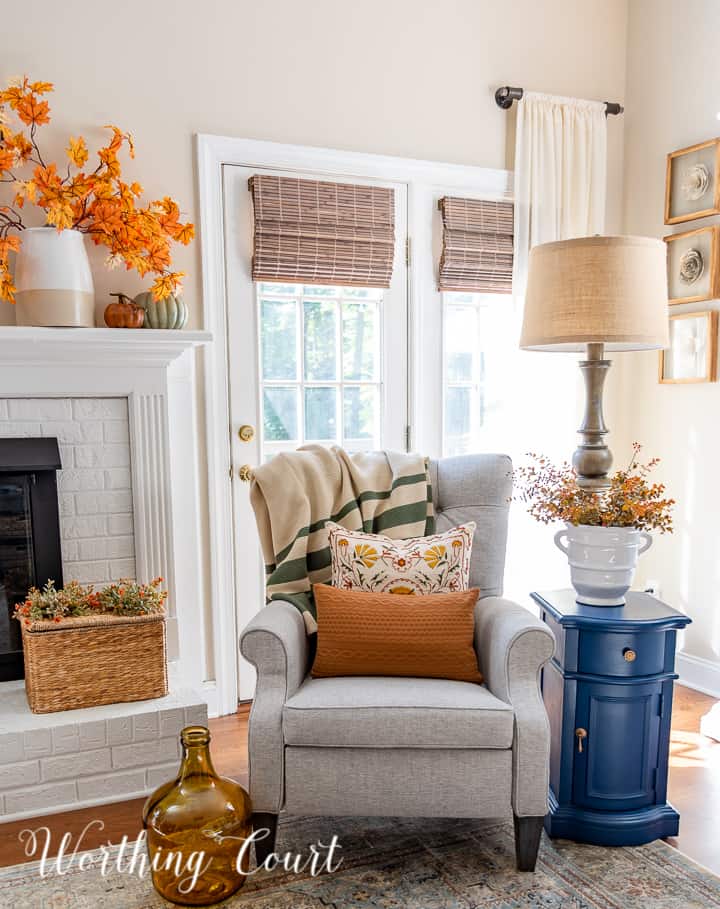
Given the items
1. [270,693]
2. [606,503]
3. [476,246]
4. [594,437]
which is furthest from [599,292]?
[270,693]

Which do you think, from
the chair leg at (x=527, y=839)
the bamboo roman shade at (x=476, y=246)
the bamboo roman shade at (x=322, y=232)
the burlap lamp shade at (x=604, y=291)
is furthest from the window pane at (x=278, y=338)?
the chair leg at (x=527, y=839)

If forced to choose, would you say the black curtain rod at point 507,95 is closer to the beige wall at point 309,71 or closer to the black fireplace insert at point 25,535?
the beige wall at point 309,71

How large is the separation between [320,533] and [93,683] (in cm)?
82

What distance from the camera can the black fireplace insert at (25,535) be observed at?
2561 mm

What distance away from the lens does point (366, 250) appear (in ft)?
10.1

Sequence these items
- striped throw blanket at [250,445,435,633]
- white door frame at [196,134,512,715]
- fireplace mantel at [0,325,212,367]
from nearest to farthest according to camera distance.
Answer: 1. striped throw blanket at [250,445,435,633]
2. fireplace mantel at [0,325,212,367]
3. white door frame at [196,134,512,715]

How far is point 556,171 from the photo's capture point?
131 inches

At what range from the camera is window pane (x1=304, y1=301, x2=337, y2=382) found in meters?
3.08

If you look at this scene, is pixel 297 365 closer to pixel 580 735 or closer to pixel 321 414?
pixel 321 414

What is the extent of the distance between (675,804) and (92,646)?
1788mm

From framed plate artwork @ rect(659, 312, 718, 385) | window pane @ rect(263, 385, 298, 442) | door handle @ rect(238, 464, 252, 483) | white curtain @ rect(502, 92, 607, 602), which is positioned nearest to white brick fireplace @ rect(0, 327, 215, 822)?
door handle @ rect(238, 464, 252, 483)

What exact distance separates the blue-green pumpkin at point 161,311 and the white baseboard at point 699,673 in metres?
2.41

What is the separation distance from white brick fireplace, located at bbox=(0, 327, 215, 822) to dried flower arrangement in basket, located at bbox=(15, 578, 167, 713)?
52mm

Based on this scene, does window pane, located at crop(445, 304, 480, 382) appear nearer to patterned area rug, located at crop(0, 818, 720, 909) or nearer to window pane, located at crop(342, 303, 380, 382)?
window pane, located at crop(342, 303, 380, 382)
